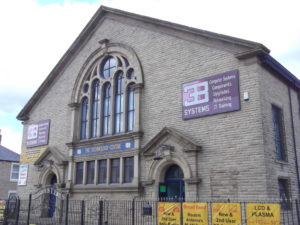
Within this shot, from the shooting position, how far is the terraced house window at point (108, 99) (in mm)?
17828

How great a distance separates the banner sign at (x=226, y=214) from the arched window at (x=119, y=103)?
8658 millimetres

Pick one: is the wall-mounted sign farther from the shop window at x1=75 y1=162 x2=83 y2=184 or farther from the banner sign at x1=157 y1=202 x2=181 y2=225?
the banner sign at x1=157 y1=202 x2=181 y2=225

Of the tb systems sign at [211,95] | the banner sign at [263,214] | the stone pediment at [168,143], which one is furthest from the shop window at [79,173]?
the banner sign at [263,214]

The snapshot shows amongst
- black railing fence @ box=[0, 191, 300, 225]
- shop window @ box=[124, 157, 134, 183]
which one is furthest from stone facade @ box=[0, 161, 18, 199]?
shop window @ box=[124, 157, 134, 183]

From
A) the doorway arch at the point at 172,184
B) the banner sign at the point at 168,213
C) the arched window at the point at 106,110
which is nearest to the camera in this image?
the banner sign at the point at 168,213

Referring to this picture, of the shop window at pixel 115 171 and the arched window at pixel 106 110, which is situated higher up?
the arched window at pixel 106 110

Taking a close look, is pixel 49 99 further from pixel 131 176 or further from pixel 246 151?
pixel 246 151

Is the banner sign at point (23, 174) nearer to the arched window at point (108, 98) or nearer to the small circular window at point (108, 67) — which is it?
the arched window at point (108, 98)

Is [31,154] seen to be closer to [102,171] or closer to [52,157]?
[52,157]

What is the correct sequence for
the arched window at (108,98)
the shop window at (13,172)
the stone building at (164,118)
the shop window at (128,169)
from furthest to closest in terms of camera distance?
the shop window at (13,172) → the arched window at (108,98) → the shop window at (128,169) → the stone building at (164,118)

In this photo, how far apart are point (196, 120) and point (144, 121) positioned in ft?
10.0

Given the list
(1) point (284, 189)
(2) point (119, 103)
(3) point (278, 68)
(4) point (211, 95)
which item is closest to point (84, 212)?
(2) point (119, 103)

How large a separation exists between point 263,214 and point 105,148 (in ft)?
33.8

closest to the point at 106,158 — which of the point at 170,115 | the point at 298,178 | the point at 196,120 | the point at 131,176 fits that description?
the point at 131,176
